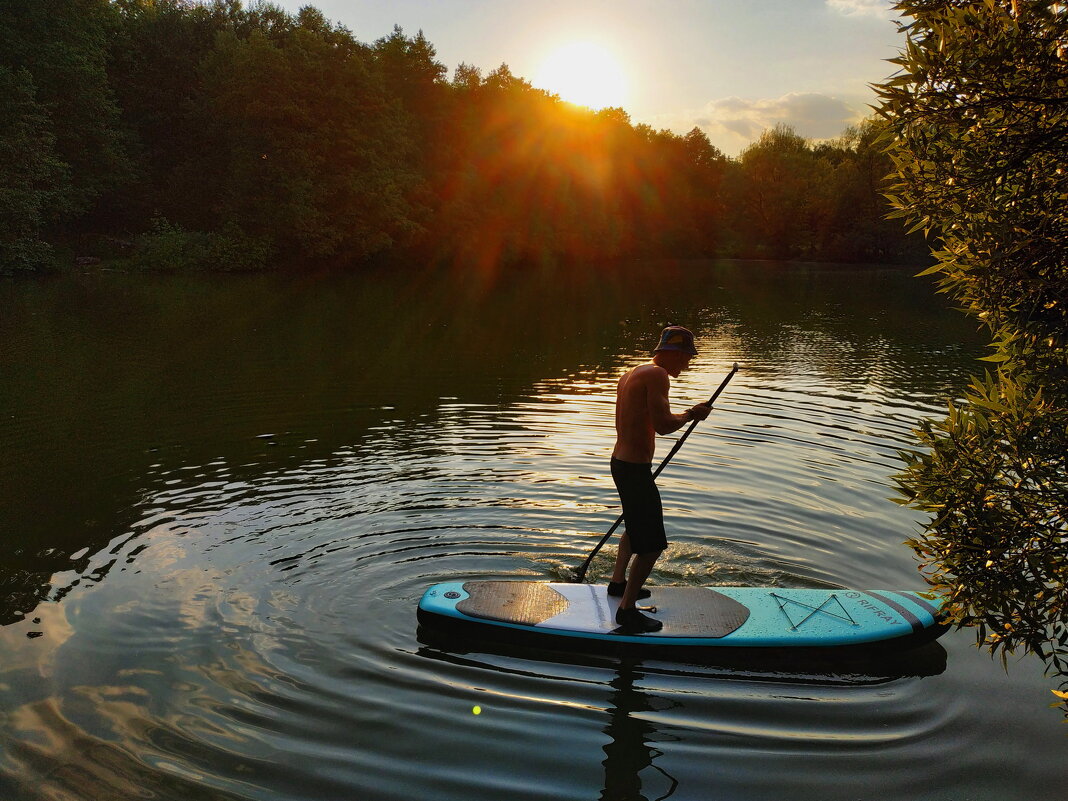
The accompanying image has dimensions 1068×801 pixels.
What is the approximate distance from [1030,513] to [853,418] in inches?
458

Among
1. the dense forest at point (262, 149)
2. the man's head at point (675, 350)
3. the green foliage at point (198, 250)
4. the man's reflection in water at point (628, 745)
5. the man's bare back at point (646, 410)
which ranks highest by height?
the dense forest at point (262, 149)

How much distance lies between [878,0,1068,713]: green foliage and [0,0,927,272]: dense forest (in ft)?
139

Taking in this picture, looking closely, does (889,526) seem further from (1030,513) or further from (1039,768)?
(1030,513)

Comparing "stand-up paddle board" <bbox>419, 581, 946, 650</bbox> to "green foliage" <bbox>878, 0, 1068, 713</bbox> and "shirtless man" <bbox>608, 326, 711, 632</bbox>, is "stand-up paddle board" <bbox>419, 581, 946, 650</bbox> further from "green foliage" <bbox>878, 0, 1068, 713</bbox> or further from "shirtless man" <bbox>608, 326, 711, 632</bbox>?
"green foliage" <bbox>878, 0, 1068, 713</bbox>

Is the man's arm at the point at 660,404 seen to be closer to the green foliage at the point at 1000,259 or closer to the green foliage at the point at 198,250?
the green foliage at the point at 1000,259

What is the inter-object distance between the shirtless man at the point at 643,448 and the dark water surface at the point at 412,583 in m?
0.71

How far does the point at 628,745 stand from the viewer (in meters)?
5.79

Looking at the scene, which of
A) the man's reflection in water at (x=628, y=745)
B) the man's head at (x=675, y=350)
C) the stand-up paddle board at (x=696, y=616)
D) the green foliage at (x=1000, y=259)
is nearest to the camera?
the green foliage at (x=1000, y=259)

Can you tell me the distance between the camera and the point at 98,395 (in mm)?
17078

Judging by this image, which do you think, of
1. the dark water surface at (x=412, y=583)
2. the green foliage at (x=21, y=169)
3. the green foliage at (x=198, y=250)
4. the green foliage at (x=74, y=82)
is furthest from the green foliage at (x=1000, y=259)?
the green foliage at (x=198, y=250)

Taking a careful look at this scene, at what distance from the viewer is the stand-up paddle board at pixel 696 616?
688cm

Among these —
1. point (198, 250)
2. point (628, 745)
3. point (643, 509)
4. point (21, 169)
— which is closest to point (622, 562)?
point (643, 509)

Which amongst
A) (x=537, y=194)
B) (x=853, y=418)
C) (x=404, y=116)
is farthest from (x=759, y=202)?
(x=853, y=418)

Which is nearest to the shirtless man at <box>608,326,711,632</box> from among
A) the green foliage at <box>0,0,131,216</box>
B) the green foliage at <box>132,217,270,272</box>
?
the green foliage at <box>0,0,131,216</box>
